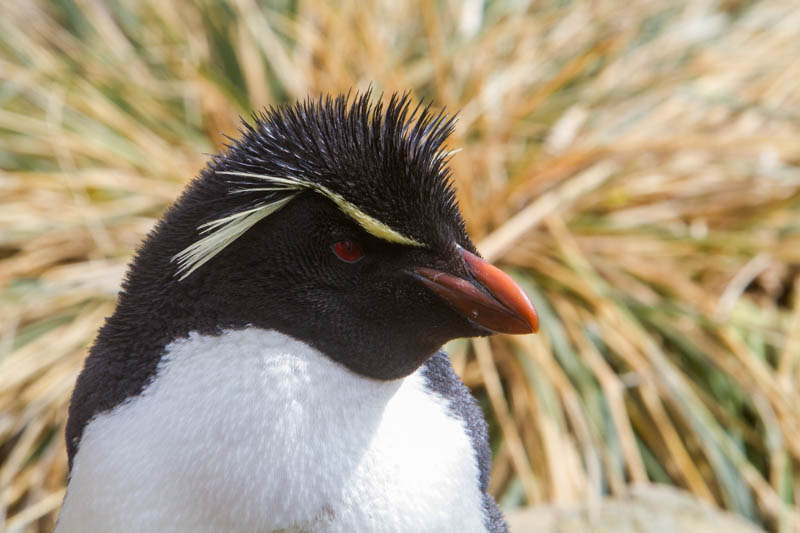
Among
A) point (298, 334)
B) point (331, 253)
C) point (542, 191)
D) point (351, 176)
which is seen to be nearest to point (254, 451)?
point (298, 334)

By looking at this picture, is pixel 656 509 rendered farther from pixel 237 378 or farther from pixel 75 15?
pixel 75 15

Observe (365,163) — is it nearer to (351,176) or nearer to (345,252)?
(351,176)

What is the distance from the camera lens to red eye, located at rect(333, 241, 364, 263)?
122 cm

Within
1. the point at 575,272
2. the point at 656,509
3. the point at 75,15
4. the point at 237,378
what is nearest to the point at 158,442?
the point at 237,378

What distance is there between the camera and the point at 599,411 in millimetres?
2648

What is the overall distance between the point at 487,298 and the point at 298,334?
0.27 meters

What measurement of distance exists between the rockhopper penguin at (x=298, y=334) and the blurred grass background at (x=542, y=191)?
1.36 meters

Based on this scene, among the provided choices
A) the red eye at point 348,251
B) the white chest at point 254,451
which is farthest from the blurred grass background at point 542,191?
the red eye at point 348,251

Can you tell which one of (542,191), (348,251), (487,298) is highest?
(348,251)

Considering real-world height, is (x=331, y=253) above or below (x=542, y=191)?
above

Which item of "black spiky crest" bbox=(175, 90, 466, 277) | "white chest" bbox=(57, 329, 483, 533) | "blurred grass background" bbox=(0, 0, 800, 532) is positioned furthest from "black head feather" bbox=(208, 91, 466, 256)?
"blurred grass background" bbox=(0, 0, 800, 532)

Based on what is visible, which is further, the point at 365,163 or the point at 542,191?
the point at 542,191

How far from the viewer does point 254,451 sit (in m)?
1.18

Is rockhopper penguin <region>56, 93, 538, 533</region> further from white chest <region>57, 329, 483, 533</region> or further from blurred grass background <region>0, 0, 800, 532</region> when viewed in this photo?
blurred grass background <region>0, 0, 800, 532</region>
